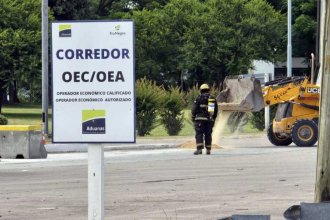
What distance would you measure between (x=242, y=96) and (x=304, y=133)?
2.29 m

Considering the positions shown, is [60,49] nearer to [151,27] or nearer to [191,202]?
[191,202]

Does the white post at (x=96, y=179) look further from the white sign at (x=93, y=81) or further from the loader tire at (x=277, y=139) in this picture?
the loader tire at (x=277, y=139)

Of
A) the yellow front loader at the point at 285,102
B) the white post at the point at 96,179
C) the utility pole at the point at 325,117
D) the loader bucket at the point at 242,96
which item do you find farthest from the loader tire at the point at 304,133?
the white post at the point at 96,179

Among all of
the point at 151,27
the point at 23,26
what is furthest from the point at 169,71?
the point at 23,26

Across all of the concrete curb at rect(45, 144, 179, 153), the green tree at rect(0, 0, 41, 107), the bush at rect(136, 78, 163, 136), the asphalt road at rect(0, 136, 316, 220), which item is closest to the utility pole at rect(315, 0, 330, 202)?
the asphalt road at rect(0, 136, 316, 220)

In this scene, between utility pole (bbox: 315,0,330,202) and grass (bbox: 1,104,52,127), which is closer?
utility pole (bbox: 315,0,330,202)

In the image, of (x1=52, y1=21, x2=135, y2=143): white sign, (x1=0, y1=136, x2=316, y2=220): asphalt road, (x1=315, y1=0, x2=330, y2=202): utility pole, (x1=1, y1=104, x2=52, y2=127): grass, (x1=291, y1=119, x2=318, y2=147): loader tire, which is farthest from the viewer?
(x1=1, y1=104, x2=52, y2=127): grass

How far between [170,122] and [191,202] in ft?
83.6

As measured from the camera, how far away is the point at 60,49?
336 inches

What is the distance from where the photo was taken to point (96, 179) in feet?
28.4

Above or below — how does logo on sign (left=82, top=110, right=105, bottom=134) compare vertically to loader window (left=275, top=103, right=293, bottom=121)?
above

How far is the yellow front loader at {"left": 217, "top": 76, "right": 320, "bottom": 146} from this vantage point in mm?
30781

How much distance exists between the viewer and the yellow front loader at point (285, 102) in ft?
101

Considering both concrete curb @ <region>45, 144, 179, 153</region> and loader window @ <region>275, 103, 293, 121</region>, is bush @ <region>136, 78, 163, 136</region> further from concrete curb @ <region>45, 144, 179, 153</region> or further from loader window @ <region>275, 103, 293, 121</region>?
loader window @ <region>275, 103, 293, 121</region>
